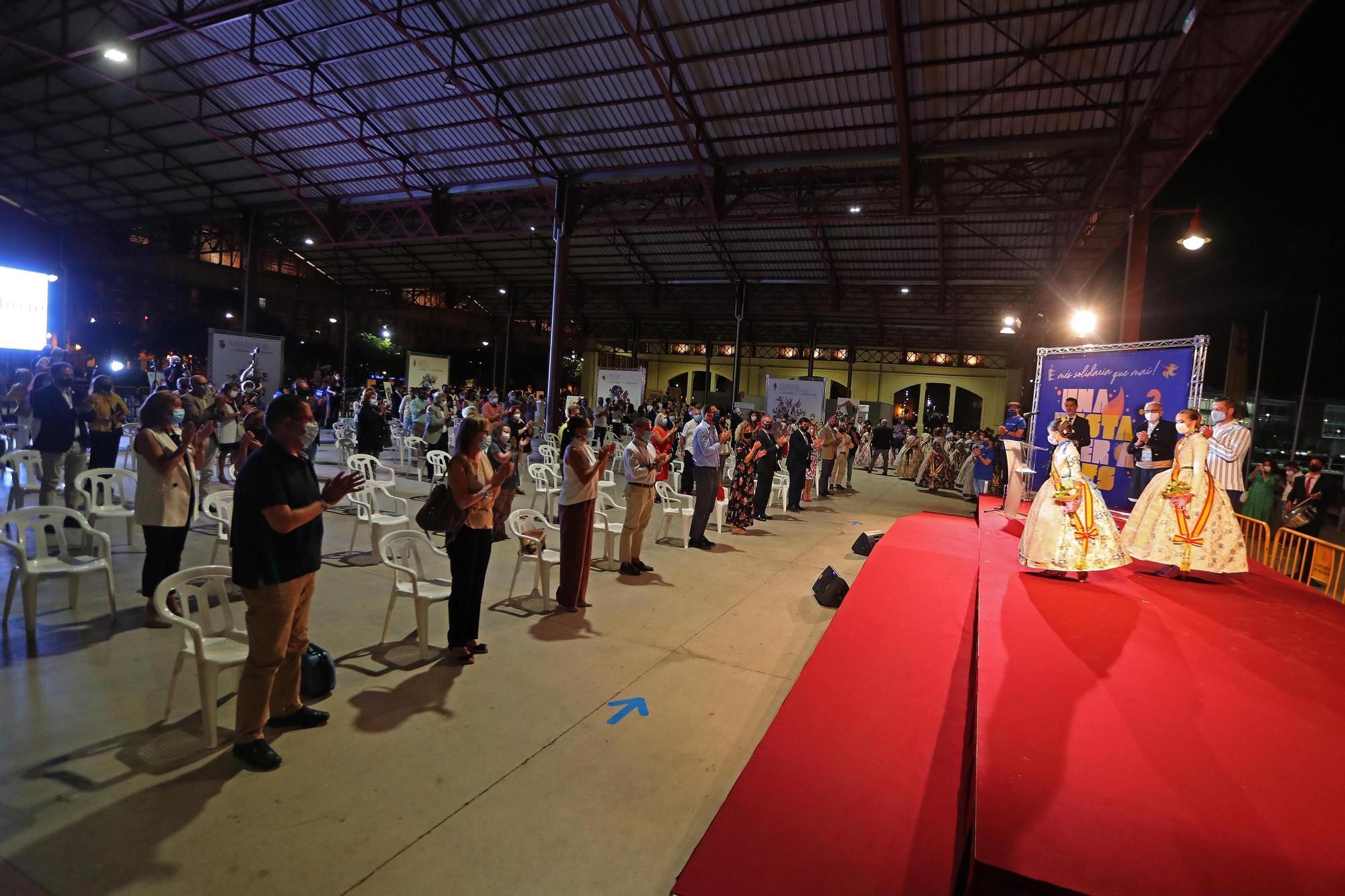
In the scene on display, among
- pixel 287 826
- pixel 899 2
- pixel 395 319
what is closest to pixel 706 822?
pixel 287 826

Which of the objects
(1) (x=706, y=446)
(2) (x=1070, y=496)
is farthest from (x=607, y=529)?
(2) (x=1070, y=496)

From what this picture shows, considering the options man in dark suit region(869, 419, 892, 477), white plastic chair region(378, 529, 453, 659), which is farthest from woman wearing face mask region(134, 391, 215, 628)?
man in dark suit region(869, 419, 892, 477)

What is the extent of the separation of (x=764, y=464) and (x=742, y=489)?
0.95m

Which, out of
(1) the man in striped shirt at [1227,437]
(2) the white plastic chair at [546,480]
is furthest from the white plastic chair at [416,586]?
(1) the man in striped shirt at [1227,437]

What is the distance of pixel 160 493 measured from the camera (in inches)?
154

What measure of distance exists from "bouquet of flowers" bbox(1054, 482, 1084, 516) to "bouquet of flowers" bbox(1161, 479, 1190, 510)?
0.79 metres

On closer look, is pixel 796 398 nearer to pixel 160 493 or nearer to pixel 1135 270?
pixel 1135 270

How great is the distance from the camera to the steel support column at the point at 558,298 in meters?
13.7

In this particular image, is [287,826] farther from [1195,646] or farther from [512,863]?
[1195,646]

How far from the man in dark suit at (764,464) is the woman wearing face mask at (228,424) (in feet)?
20.6

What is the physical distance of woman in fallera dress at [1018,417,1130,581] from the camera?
4559mm

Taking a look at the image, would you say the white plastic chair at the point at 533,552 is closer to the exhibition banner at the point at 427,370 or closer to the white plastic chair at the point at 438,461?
the white plastic chair at the point at 438,461

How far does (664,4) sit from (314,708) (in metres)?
9.88

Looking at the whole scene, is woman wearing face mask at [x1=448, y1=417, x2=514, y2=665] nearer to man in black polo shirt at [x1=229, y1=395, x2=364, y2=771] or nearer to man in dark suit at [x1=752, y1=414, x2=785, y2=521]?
man in black polo shirt at [x1=229, y1=395, x2=364, y2=771]
